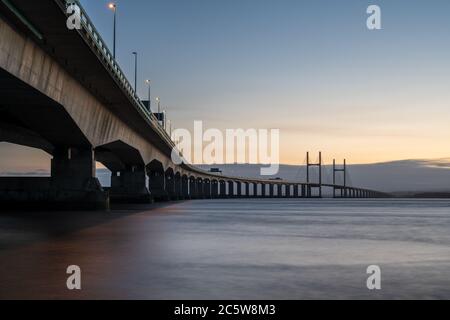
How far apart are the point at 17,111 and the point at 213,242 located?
21.4 m

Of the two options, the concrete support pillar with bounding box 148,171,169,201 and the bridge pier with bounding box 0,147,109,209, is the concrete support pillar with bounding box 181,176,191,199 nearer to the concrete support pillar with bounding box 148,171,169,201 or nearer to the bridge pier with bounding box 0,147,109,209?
the concrete support pillar with bounding box 148,171,169,201

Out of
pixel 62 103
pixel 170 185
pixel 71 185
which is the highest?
pixel 62 103

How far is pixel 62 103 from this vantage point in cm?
3719

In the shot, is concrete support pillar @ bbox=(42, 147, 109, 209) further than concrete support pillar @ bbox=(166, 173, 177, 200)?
No

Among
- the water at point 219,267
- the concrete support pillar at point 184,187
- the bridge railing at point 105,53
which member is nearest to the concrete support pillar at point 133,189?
the bridge railing at point 105,53

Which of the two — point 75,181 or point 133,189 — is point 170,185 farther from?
point 75,181

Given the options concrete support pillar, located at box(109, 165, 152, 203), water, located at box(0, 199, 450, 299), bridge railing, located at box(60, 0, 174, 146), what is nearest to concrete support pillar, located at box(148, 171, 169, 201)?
concrete support pillar, located at box(109, 165, 152, 203)

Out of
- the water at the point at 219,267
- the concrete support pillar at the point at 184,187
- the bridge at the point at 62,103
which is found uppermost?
the bridge at the point at 62,103

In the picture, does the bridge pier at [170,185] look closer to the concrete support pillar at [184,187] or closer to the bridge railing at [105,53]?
the concrete support pillar at [184,187]

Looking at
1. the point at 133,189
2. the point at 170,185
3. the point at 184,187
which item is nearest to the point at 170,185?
the point at 170,185

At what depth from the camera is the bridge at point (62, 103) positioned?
27.1 meters

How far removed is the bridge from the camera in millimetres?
27073
